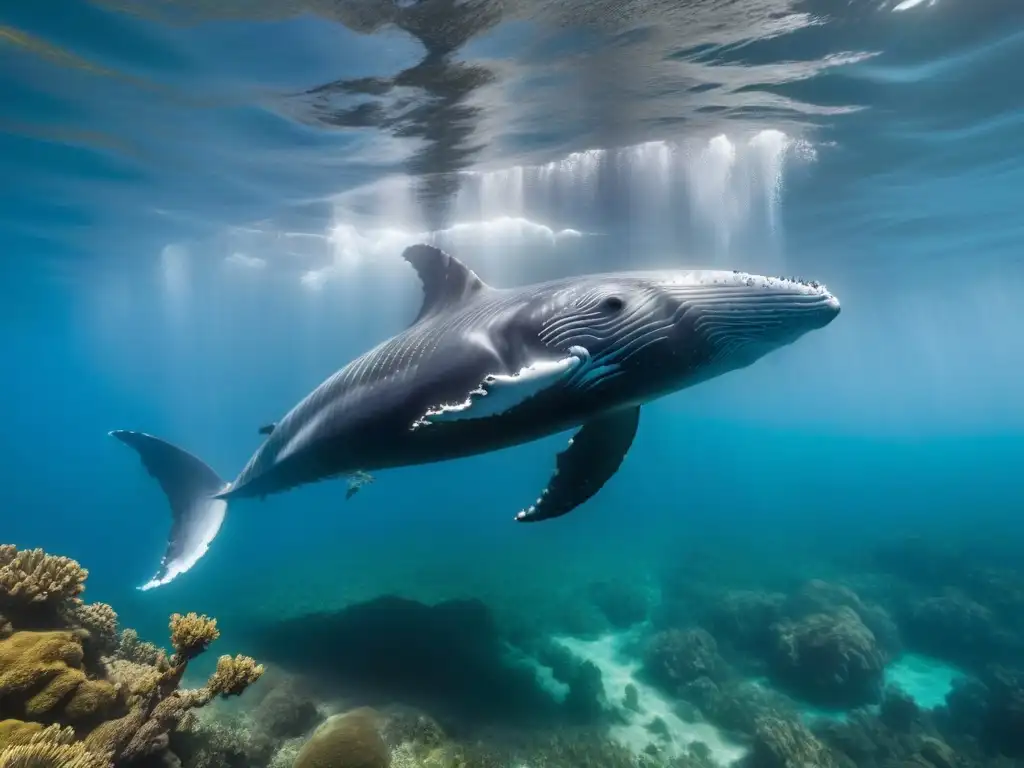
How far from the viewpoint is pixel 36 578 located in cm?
583

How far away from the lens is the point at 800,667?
13688 mm

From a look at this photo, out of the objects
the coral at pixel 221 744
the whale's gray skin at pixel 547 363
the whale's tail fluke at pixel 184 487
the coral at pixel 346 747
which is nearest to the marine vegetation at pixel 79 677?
the coral at pixel 221 744

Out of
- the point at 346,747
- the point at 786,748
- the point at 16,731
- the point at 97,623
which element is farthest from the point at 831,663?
the point at 16,731

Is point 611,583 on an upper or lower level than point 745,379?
lower

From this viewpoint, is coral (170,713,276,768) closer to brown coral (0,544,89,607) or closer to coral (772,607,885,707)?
brown coral (0,544,89,607)

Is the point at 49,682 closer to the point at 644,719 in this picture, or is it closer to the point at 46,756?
the point at 46,756

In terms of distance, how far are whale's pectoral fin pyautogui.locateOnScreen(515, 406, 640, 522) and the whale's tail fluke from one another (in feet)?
20.7

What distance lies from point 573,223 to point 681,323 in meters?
24.6

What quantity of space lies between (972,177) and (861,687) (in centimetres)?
2169

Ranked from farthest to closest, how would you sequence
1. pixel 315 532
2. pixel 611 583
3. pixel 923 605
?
pixel 315 532
pixel 611 583
pixel 923 605

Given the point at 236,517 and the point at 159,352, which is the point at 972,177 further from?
the point at 159,352

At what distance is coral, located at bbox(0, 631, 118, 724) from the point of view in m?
4.74

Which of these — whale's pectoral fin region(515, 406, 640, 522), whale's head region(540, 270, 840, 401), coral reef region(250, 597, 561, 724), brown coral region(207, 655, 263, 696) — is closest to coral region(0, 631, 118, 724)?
brown coral region(207, 655, 263, 696)

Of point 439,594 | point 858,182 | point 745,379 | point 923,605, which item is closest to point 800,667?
point 923,605
